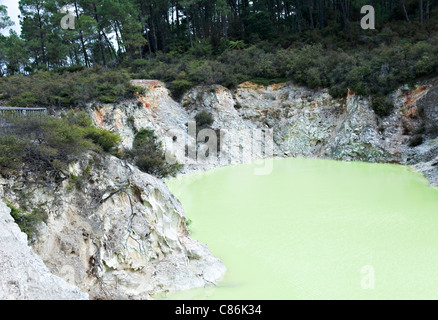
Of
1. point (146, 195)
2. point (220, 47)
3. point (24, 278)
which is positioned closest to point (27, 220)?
point (24, 278)

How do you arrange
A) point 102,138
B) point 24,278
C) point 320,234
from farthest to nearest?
point 320,234 → point 102,138 → point 24,278

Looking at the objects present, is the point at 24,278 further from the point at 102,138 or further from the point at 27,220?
the point at 102,138

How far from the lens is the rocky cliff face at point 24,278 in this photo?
12.4 ft

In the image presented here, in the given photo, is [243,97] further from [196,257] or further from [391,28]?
[196,257]

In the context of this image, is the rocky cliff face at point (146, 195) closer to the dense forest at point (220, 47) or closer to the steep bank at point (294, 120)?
the steep bank at point (294, 120)

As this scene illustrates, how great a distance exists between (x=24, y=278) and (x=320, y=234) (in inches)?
290

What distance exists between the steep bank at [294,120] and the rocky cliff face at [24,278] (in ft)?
49.0

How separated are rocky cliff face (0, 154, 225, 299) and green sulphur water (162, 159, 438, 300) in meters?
0.62

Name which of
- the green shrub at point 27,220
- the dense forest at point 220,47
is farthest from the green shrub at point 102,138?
the dense forest at point 220,47

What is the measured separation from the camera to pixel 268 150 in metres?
23.9

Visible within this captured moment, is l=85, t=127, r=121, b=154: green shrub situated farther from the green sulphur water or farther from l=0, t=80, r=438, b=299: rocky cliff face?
the green sulphur water

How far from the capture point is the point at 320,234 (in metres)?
9.08

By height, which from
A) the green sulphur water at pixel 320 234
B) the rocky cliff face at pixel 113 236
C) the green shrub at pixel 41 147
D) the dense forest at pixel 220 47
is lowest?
the green sulphur water at pixel 320 234

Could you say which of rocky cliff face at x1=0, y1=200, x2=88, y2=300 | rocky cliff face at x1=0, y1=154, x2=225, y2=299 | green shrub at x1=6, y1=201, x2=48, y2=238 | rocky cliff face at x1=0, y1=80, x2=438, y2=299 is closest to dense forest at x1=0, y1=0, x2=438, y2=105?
rocky cliff face at x1=0, y1=80, x2=438, y2=299
